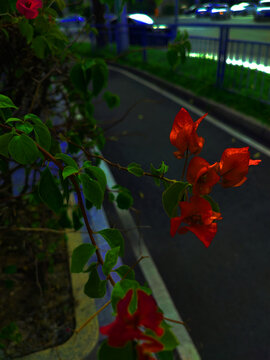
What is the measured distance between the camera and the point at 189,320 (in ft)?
7.56

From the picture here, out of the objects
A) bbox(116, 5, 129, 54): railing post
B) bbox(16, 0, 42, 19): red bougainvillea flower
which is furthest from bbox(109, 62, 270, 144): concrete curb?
bbox(116, 5, 129, 54): railing post

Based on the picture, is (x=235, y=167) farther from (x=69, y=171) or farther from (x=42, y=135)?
(x=42, y=135)

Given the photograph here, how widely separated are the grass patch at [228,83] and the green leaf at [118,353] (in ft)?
17.1

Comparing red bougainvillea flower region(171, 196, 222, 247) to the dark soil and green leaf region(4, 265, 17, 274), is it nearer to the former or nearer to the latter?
the dark soil

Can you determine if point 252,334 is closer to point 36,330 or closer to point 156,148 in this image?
point 36,330

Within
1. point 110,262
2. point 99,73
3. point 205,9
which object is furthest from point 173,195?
point 205,9

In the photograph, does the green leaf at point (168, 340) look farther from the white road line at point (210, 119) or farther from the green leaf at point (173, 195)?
the white road line at point (210, 119)

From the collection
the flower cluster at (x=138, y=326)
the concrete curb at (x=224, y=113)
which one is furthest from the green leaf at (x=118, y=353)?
the concrete curb at (x=224, y=113)

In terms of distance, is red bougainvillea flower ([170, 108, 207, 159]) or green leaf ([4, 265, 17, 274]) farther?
green leaf ([4, 265, 17, 274])

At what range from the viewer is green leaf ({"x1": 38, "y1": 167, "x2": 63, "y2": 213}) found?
0.82 m

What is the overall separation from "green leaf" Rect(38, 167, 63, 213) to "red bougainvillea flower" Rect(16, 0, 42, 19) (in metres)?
0.55

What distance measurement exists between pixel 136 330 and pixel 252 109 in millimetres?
6194

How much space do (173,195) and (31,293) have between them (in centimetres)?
194

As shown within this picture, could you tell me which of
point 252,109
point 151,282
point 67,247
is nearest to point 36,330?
point 67,247
